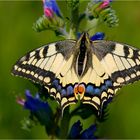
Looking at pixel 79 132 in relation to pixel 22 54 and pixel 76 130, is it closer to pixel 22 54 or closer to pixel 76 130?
pixel 76 130

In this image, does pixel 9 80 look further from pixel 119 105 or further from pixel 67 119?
pixel 67 119

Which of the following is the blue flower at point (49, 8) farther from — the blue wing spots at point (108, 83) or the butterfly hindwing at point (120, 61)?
the blue wing spots at point (108, 83)

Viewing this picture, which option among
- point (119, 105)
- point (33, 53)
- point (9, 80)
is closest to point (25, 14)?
point (9, 80)

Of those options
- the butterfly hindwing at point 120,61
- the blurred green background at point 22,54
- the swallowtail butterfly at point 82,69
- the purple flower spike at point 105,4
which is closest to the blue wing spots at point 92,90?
the swallowtail butterfly at point 82,69

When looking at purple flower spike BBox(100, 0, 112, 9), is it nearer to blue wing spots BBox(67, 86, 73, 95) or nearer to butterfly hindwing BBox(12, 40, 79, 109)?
butterfly hindwing BBox(12, 40, 79, 109)

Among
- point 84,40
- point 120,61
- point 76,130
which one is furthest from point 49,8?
→ point 76,130
